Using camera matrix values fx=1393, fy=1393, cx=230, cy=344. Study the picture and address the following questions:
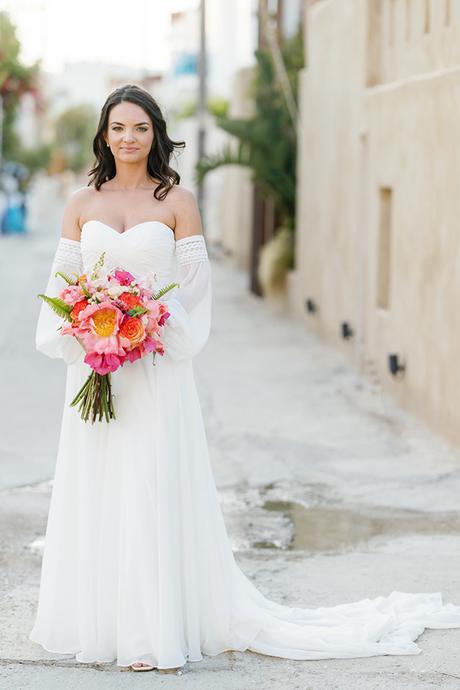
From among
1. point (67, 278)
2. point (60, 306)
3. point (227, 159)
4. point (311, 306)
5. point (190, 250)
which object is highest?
point (227, 159)

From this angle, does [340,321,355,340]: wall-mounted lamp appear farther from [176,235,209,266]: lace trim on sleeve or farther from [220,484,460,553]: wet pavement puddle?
[176,235,209,266]: lace trim on sleeve

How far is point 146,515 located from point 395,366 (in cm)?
677

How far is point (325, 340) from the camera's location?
633 inches

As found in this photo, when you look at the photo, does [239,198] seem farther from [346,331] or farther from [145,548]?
[145,548]

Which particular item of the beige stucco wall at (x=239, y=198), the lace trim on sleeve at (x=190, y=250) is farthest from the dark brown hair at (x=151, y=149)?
the beige stucco wall at (x=239, y=198)

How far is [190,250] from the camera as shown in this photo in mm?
5203

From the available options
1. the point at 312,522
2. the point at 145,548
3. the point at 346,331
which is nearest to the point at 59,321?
the point at 145,548

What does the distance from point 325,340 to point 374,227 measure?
119 inches

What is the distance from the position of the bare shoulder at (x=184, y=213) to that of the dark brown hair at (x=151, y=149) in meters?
0.04

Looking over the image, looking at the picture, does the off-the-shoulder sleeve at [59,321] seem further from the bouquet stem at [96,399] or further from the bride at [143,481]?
the bouquet stem at [96,399]

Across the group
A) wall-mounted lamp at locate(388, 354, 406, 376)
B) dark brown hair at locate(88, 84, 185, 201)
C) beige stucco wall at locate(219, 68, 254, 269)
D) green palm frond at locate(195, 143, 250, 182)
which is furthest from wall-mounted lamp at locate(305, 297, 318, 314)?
dark brown hair at locate(88, 84, 185, 201)

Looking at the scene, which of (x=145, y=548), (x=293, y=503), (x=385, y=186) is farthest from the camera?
(x=385, y=186)

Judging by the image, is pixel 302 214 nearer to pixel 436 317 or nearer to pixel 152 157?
pixel 436 317

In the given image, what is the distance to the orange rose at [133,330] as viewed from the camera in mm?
4914
